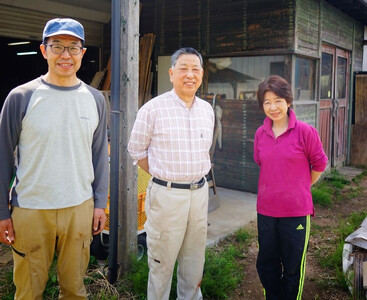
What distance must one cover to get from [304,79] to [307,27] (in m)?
0.80

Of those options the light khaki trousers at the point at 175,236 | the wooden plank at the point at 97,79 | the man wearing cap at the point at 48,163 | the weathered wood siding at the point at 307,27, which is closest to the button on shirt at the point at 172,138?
the light khaki trousers at the point at 175,236

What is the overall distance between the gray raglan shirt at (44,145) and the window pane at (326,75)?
5.94m

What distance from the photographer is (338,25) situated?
765cm

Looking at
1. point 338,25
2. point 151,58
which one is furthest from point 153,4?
point 338,25

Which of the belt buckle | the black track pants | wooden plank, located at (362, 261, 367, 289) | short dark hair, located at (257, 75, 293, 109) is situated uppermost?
short dark hair, located at (257, 75, 293, 109)

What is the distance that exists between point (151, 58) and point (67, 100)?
17.1 feet

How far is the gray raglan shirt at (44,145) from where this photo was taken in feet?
7.07

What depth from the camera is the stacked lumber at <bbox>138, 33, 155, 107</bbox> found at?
23.4ft

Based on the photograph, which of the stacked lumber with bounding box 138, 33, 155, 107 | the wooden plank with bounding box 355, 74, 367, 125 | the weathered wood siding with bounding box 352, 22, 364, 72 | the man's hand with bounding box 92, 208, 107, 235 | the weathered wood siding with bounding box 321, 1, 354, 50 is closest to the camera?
the man's hand with bounding box 92, 208, 107, 235

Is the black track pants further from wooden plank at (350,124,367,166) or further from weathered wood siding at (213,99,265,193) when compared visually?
wooden plank at (350,124,367,166)

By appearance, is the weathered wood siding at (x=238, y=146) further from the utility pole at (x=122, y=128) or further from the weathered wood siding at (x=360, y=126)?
the weathered wood siding at (x=360, y=126)

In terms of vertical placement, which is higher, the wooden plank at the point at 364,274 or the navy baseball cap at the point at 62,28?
the navy baseball cap at the point at 62,28

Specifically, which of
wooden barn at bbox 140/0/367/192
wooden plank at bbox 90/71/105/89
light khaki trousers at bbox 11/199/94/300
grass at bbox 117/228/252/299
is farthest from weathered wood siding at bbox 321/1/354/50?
light khaki trousers at bbox 11/199/94/300

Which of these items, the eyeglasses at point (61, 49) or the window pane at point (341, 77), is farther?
the window pane at point (341, 77)
